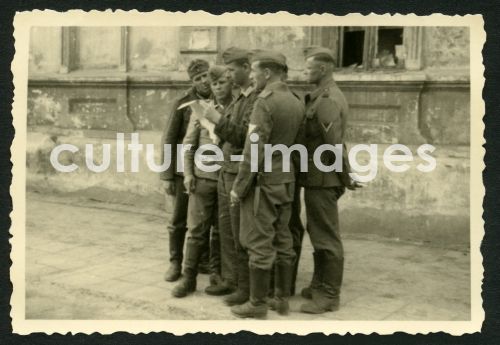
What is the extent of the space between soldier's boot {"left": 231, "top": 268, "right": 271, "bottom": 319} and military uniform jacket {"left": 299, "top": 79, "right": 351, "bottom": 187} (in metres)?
0.82

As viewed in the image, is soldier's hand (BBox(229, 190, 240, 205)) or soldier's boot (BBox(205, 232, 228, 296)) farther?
soldier's boot (BBox(205, 232, 228, 296))

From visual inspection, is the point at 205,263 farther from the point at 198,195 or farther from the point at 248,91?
the point at 248,91

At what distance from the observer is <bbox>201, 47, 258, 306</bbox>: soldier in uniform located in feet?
18.9

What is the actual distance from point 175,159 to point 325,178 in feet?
5.05

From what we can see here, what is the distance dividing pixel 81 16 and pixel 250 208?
1933mm

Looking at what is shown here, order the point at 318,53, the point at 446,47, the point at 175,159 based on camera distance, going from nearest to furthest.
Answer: the point at 318,53, the point at 175,159, the point at 446,47

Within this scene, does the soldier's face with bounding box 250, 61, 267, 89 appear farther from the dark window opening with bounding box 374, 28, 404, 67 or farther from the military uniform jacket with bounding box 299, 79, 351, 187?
the dark window opening with bounding box 374, 28, 404, 67

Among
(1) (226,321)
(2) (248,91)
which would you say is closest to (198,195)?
(2) (248,91)

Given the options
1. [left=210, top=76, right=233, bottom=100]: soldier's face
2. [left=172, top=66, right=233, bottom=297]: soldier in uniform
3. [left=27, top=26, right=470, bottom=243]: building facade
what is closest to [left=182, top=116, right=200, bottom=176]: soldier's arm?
[left=172, top=66, right=233, bottom=297]: soldier in uniform

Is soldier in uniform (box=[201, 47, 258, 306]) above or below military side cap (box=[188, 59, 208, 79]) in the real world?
below

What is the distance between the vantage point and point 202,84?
21.5 feet

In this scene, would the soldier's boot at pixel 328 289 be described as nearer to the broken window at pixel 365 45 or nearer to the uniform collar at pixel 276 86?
the uniform collar at pixel 276 86

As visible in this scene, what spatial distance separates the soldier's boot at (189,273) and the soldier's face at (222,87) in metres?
1.30

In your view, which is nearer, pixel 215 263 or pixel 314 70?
pixel 314 70
